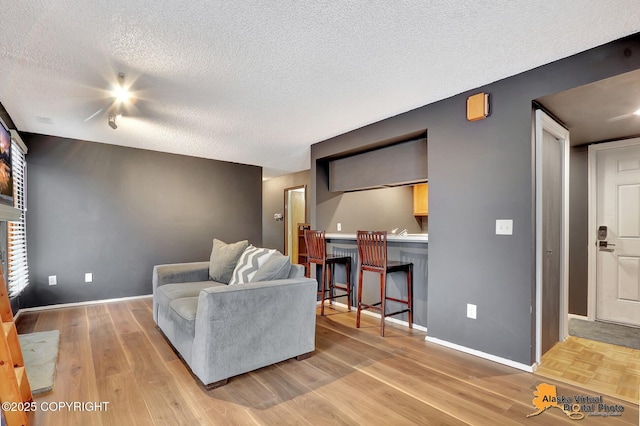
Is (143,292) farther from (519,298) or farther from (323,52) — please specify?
(519,298)

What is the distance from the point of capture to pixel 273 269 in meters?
2.52

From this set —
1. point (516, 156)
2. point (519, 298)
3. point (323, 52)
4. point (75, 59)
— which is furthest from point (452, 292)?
point (75, 59)

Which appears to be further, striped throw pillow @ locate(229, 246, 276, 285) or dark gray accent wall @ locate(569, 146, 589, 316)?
dark gray accent wall @ locate(569, 146, 589, 316)

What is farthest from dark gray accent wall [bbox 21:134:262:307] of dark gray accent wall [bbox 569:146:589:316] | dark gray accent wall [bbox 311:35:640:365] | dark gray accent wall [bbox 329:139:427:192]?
dark gray accent wall [bbox 569:146:589:316]

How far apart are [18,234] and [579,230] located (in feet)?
21.7

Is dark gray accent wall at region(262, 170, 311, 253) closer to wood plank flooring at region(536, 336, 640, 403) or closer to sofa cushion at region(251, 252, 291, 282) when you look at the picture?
sofa cushion at region(251, 252, 291, 282)

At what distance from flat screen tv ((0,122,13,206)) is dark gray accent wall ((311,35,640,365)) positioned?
155 inches

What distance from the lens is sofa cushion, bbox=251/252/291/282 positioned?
2.50 m

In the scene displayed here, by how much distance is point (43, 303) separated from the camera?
13.0 feet

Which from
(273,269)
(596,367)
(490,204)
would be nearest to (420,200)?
(490,204)

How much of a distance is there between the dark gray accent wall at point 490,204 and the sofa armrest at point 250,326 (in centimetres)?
130

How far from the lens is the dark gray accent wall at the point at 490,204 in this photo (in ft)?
7.55

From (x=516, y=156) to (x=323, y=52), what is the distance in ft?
5.52

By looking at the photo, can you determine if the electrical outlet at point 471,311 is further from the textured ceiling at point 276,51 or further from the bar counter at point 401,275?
the textured ceiling at point 276,51
